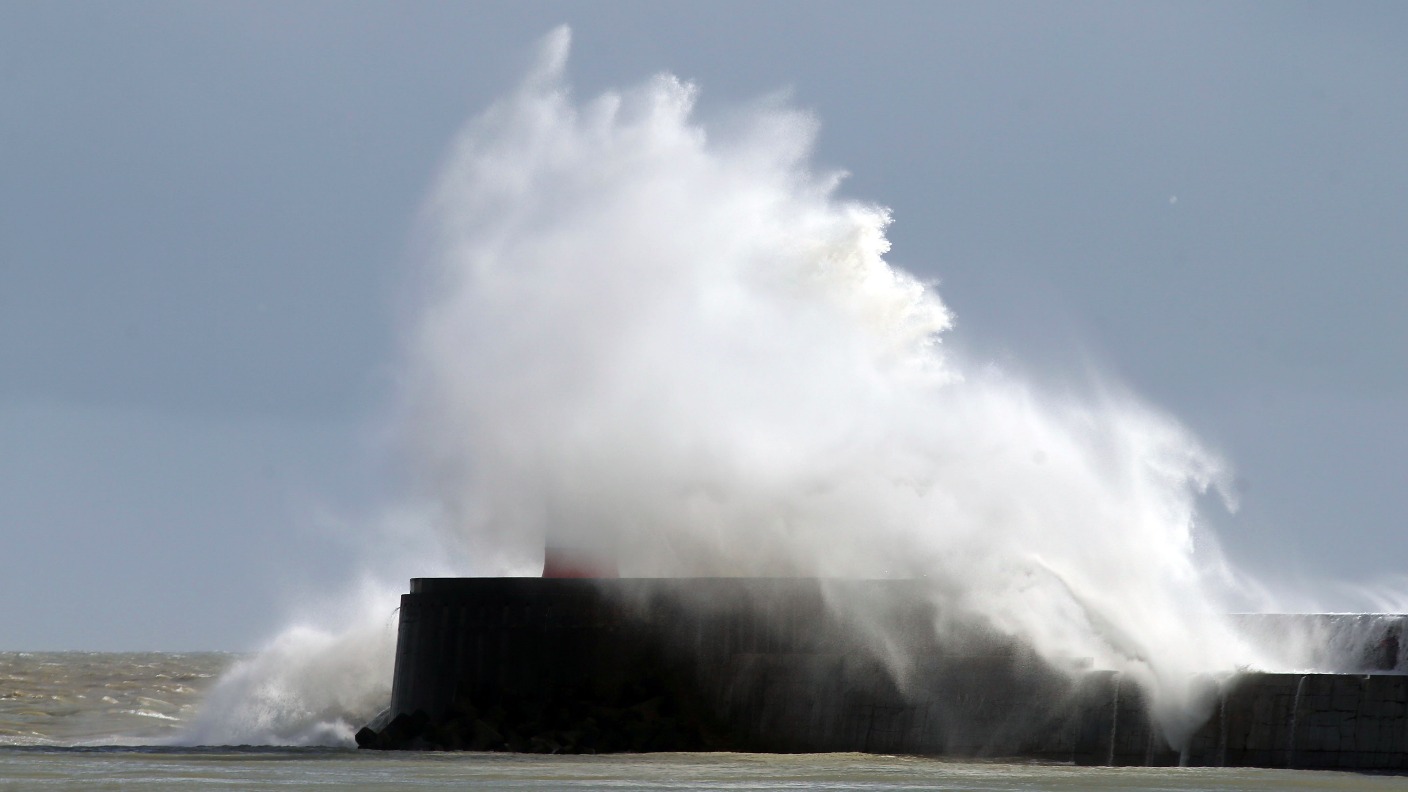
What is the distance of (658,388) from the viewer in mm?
21297

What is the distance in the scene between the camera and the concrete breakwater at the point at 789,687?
1493 cm

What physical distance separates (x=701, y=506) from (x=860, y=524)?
196 centimetres

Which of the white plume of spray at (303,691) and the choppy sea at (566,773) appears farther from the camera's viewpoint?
the white plume of spray at (303,691)

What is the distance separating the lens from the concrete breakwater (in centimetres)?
1493

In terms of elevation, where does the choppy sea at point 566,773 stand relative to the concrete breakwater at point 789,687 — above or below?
below

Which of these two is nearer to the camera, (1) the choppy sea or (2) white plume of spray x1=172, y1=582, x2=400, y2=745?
(1) the choppy sea

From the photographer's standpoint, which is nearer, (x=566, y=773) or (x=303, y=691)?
(x=566, y=773)

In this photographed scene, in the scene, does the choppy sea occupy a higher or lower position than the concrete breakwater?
lower

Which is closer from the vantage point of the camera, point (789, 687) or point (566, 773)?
point (566, 773)

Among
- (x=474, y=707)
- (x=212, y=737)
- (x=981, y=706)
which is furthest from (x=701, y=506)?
(x=212, y=737)

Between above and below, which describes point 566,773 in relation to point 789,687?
below

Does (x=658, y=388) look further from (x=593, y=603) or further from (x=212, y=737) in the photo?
(x=212, y=737)

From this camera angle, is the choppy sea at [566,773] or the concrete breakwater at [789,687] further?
the concrete breakwater at [789,687]

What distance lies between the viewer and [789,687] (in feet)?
57.0
